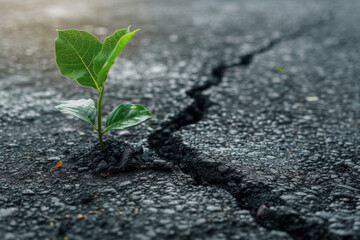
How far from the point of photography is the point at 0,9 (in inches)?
230

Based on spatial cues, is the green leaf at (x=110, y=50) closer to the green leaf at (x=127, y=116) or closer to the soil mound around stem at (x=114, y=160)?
the green leaf at (x=127, y=116)

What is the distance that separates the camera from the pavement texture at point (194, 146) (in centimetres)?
133

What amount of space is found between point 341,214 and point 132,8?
18.6ft

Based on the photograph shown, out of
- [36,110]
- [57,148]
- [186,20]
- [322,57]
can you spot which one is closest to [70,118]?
[36,110]

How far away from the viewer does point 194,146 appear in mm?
1870

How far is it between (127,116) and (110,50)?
0.30m

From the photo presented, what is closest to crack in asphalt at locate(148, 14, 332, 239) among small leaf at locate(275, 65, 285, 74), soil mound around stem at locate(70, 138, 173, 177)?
soil mound around stem at locate(70, 138, 173, 177)

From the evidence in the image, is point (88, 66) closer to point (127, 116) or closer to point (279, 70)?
point (127, 116)

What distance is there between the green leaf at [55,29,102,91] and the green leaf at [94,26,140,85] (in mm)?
60

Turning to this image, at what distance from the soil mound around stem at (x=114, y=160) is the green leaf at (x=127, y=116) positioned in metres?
0.14

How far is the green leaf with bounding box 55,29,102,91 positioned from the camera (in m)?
1.53

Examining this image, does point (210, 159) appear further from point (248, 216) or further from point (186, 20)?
point (186, 20)

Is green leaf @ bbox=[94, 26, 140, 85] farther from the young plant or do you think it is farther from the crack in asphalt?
the crack in asphalt

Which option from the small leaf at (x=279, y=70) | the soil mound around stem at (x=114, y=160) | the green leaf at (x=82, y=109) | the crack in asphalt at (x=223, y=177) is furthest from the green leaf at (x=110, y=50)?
the small leaf at (x=279, y=70)
